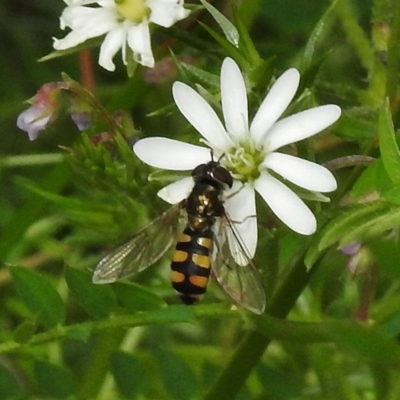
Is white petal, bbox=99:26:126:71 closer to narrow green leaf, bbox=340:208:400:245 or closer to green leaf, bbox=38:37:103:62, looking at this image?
green leaf, bbox=38:37:103:62

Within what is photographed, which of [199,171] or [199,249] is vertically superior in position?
[199,171]

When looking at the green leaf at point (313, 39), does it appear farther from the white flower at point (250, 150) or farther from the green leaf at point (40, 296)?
the green leaf at point (40, 296)

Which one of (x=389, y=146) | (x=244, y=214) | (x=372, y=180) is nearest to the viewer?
(x=389, y=146)

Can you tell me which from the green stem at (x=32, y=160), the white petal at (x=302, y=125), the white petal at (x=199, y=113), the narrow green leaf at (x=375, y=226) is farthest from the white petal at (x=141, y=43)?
the green stem at (x=32, y=160)

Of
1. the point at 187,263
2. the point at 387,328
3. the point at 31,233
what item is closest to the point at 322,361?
the point at 387,328

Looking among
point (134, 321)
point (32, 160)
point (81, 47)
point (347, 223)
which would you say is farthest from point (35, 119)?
point (32, 160)

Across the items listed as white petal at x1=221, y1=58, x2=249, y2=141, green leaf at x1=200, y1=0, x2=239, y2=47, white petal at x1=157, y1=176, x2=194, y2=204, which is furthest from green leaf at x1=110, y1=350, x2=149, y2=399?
green leaf at x1=200, y1=0, x2=239, y2=47

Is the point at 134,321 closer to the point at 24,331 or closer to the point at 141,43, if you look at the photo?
the point at 24,331
